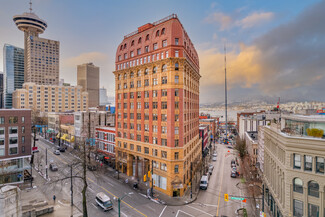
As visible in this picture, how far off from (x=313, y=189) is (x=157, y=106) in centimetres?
2963

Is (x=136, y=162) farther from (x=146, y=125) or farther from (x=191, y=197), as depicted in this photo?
(x=191, y=197)

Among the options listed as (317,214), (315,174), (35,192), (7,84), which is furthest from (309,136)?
(7,84)

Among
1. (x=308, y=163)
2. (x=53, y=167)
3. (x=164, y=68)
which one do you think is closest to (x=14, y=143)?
(x=53, y=167)

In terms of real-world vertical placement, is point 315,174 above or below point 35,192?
above

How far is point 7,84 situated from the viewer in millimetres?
182875

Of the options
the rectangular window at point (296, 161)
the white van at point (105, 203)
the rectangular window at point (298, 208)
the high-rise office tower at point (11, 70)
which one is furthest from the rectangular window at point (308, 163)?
the high-rise office tower at point (11, 70)

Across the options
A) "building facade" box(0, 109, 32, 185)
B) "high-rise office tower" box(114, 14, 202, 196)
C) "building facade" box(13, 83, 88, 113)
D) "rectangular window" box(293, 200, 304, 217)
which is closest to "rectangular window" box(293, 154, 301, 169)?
"rectangular window" box(293, 200, 304, 217)

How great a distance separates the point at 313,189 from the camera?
842 inches

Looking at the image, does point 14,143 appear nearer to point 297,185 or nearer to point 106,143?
point 106,143

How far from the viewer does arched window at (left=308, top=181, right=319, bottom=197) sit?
2110 centimetres

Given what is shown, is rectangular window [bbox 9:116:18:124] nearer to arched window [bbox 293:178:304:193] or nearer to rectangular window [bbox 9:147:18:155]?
rectangular window [bbox 9:147:18:155]

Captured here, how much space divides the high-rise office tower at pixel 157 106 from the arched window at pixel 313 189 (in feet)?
71.4

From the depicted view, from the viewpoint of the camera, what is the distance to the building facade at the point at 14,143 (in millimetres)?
42000

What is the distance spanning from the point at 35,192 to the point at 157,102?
106 ft
